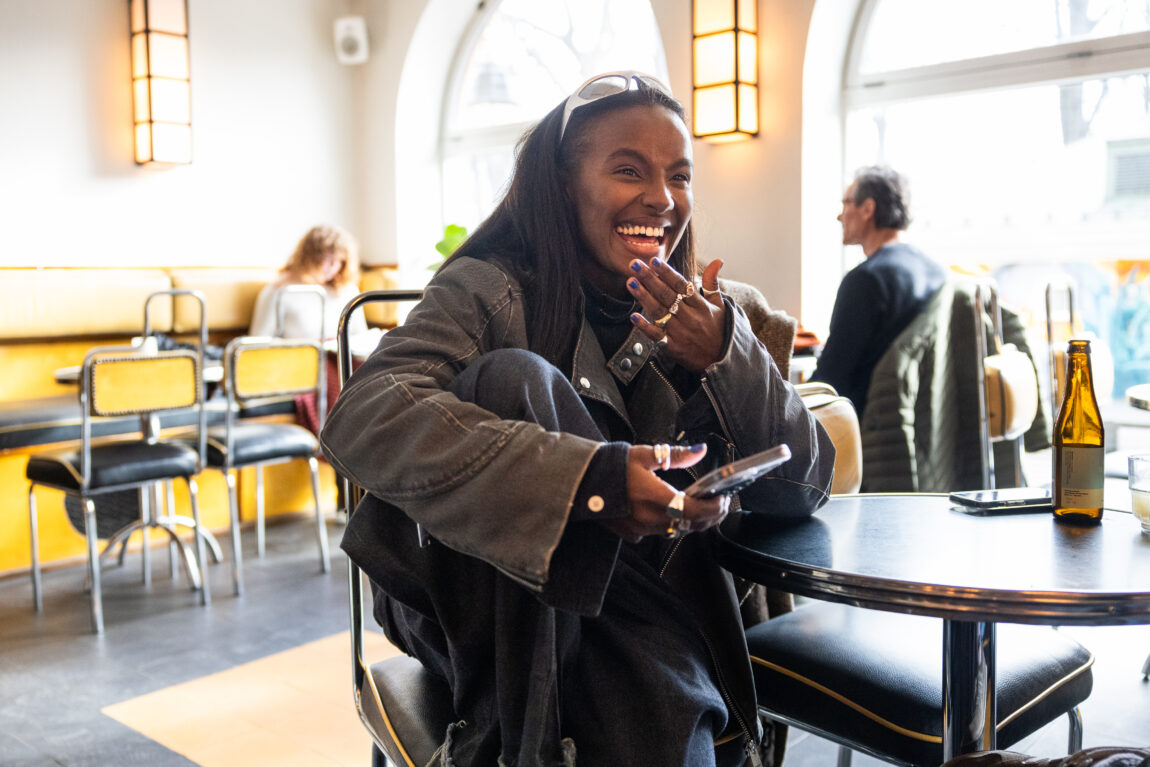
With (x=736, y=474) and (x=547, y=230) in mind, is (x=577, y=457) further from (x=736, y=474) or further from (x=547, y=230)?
(x=547, y=230)

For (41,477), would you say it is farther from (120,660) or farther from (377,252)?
(377,252)

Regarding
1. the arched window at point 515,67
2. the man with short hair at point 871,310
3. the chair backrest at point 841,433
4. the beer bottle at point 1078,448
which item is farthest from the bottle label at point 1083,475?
the arched window at point 515,67

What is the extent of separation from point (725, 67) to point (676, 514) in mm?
3749

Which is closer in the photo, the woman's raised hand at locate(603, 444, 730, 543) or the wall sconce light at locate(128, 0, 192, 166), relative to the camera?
the woman's raised hand at locate(603, 444, 730, 543)

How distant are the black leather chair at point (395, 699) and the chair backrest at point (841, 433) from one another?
634 mm

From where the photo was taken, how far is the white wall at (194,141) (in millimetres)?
4617

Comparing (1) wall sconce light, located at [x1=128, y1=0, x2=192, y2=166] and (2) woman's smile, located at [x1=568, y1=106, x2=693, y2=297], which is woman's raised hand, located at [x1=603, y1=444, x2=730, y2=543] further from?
(1) wall sconce light, located at [x1=128, y1=0, x2=192, y2=166]

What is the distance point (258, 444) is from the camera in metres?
3.73

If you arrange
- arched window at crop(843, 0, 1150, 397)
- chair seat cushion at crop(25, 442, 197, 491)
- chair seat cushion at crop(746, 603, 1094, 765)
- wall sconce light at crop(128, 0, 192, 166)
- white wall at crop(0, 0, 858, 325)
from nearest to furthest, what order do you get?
chair seat cushion at crop(746, 603, 1094, 765)
chair seat cushion at crop(25, 442, 197, 491)
arched window at crop(843, 0, 1150, 397)
white wall at crop(0, 0, 858, 325)
wall sconce light at crop(128, 0, 192, 166)

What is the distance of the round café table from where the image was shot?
945mm

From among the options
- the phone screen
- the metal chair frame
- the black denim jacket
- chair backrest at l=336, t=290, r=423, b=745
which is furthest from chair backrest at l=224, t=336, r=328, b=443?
the phone screen

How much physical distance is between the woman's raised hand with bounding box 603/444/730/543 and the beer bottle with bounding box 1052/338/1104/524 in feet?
2.02

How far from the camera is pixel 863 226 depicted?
3.45m

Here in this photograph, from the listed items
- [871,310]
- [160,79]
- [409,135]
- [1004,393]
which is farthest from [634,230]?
[409,135]
